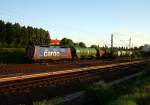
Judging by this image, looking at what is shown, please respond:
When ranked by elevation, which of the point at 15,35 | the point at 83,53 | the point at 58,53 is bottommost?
the point at 83,53

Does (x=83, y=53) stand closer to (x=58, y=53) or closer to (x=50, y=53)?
(x=58, y=53)

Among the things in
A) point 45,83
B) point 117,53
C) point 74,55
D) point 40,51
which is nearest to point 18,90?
point 45,83

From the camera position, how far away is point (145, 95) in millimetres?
15531

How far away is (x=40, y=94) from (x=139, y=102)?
251 inches

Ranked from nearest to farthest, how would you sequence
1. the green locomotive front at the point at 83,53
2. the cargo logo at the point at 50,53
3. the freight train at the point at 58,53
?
1. the freight train at the point at 58,53
2. the cargo logo at the point at 50,53
3. the green locomotive front at the point at 83,53

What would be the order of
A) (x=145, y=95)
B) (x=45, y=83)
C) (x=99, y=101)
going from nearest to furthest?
(x=99, y=101) < (x=145, y=95) < (x=45, y=83)

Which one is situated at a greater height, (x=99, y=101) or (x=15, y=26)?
Result: (x=15, y=26)

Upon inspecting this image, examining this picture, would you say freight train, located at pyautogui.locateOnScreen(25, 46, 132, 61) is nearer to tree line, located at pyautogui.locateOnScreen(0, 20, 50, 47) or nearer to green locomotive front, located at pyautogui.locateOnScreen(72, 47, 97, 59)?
green locomotive front, located at pyautogui.locateOnScreen(72, 47, 97, 59)

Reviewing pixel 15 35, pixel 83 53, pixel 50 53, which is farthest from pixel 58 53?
pixel 15 35

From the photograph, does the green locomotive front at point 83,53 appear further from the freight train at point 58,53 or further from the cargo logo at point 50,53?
the cargo logo at point 50,53

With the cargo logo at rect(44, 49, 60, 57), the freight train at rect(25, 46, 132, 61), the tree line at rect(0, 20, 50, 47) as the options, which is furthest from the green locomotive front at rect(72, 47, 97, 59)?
the tree line at rect(0, 20, 50, 47)

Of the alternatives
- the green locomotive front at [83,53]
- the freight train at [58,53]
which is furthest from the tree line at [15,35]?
the freight train at [58,53]

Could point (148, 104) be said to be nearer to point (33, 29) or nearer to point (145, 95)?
point (145, 95)

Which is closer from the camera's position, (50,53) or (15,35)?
(50,53)
